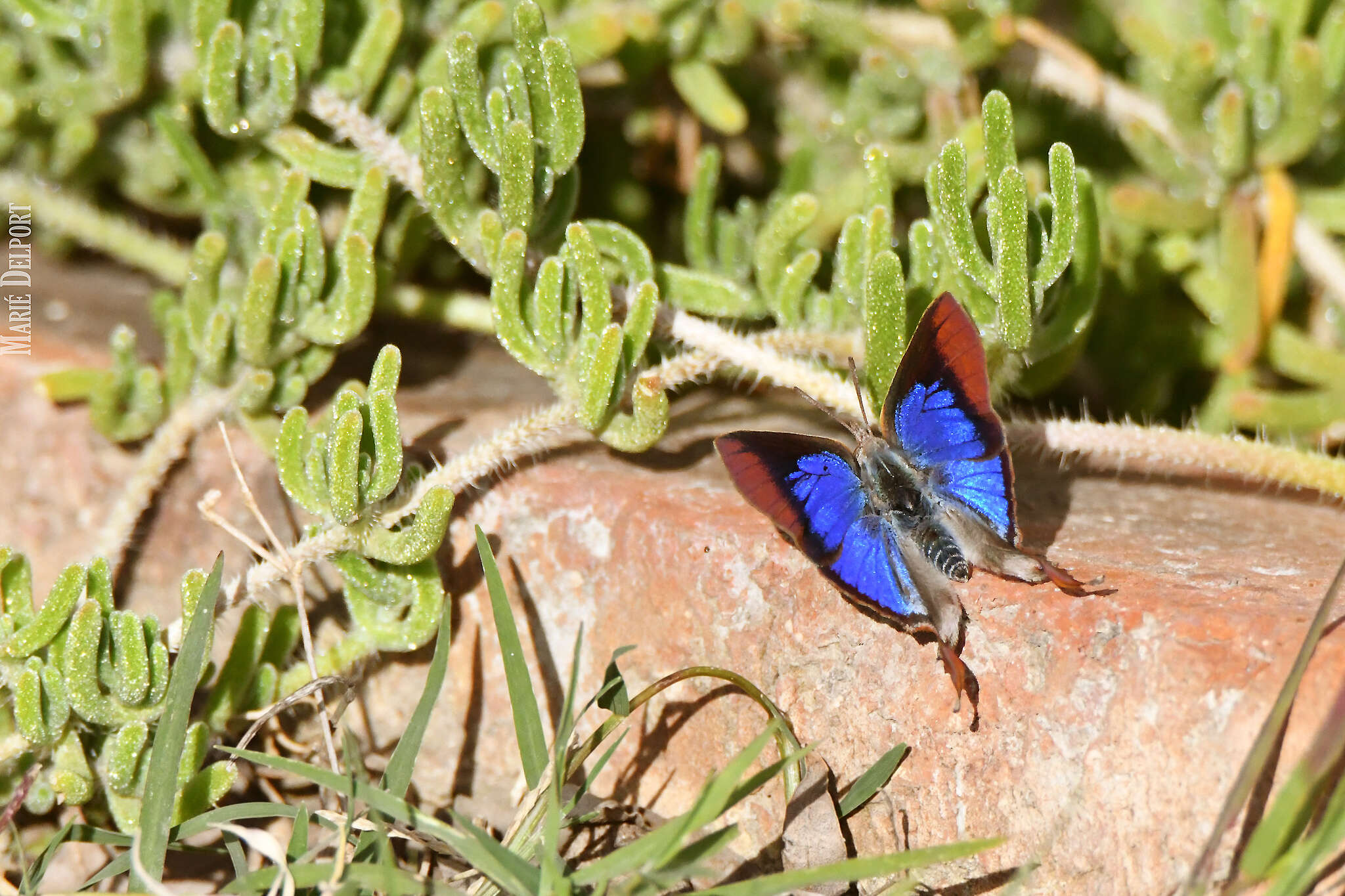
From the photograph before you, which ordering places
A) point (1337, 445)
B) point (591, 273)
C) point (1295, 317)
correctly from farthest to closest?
point (1295, 317) → point (1337, 445) → point (591, 273)

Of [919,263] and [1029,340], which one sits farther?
[919,263]

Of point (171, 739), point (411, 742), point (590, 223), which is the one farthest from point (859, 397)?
point (171, 739)

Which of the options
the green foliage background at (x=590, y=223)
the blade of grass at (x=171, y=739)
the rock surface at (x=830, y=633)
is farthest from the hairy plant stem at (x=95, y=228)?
the blade of grass at (x=171, y=739)

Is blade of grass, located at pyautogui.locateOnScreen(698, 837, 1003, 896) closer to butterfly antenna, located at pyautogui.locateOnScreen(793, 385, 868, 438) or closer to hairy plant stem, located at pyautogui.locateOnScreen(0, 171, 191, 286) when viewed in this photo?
butterfly antenna, located at pyautogui.locateOnScreen(793, 385, 868, 438)

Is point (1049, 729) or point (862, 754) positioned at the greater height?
point (1049, 729)

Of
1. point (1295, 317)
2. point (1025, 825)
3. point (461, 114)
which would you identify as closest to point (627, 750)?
point (1025, 825)

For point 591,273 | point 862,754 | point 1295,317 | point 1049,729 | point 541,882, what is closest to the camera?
point 541,882

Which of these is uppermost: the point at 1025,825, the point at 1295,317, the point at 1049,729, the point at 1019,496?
the point at 1295,317

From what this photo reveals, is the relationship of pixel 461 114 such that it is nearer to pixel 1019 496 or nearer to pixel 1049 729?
pixel 1019 496
